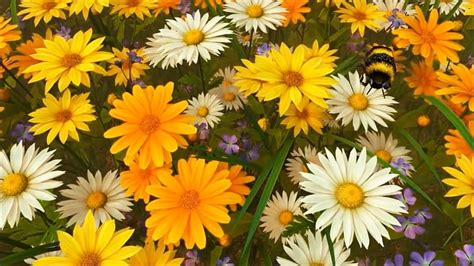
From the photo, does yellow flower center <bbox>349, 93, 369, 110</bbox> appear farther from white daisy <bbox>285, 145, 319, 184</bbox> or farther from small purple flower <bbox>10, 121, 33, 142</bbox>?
small purple flower <bbox>10, 121, 33, 142</bbox>

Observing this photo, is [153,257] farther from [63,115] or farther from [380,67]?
[380,67]

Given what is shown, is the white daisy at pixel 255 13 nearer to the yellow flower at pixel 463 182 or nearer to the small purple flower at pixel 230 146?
the small purple flower at pixel 230 146

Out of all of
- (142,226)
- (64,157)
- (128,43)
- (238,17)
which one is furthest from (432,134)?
(64,157)

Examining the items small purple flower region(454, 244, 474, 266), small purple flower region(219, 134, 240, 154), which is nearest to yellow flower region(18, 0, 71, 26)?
small purple flower region(219, 134, 240, 154)

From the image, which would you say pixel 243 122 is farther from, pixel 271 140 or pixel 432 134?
pixel 432 134

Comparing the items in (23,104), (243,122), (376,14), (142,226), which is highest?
(376,14)
